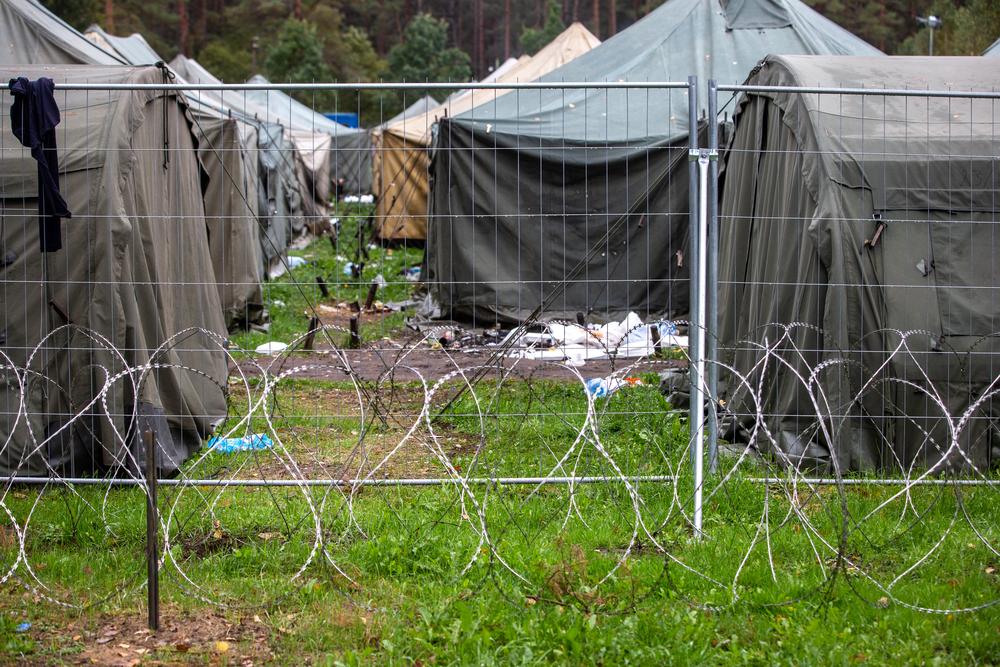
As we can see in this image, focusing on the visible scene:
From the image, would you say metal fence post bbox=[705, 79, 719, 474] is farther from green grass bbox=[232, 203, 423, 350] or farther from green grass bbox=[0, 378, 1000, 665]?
green grass bbox=[232, 203, 423, 350]

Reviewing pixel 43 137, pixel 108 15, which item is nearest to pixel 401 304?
pixel 43 137

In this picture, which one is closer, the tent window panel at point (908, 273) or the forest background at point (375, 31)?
the tent window panel at point (908, 273)

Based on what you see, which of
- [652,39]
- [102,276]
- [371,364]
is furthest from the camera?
[652,39]

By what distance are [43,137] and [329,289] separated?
10.8m

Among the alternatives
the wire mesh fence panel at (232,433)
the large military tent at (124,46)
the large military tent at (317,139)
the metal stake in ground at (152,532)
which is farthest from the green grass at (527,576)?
the large military tent at (317,139)

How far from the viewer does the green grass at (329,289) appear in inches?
469

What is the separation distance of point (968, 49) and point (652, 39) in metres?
14.6

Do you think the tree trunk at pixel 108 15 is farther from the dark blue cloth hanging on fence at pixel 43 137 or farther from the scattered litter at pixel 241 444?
the dark blue cloth hanging on fence at pixel 43 137

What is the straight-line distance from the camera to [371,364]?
10789mm

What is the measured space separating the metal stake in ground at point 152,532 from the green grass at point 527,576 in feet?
0.72

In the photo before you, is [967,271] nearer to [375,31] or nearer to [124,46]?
[124,46]

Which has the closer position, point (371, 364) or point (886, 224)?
point (886, 224)

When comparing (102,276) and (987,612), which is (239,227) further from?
(987,612)

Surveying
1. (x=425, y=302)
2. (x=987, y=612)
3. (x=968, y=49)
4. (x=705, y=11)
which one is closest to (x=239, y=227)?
(x=425, y=302)
